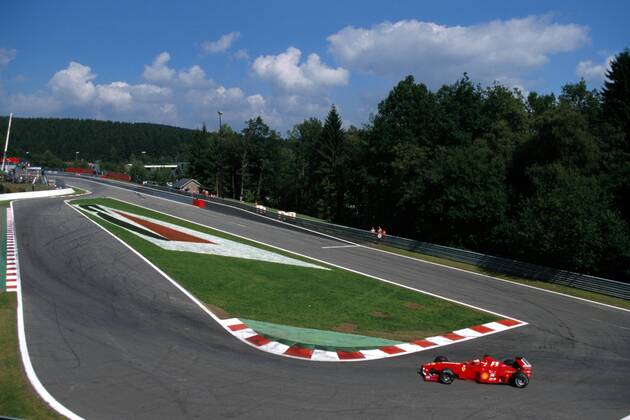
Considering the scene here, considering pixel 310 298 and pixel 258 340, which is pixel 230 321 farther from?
pixel 310 298

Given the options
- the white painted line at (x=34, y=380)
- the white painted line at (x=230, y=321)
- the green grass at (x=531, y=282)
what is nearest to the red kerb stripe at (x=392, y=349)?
the white painted line at (x=230, y=321)

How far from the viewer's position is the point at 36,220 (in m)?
36.1

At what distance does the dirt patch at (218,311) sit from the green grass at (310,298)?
0.04 metres

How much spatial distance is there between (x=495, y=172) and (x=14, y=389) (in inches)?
1642

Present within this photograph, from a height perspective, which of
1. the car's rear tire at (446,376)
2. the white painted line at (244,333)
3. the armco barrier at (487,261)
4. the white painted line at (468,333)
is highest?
the armco barrier at (487,261)

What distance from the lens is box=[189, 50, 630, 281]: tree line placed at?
106ft

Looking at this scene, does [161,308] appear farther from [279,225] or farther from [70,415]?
[279,225]

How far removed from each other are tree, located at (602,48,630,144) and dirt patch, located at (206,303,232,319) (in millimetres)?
40450

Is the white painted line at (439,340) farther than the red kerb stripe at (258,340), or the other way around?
the white painted line at (439,340)

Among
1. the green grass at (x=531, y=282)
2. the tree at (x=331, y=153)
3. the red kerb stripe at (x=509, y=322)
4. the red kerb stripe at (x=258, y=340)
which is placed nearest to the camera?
the red kerb stripe at (x=258, y=340)

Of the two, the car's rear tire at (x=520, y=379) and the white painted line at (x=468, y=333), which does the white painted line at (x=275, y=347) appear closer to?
the car's rear tire at (x=520, y=379)

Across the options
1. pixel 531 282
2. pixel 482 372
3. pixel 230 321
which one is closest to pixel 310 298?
pixel 230 321

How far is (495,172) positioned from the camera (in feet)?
147

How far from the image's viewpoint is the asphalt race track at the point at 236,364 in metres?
10.6
